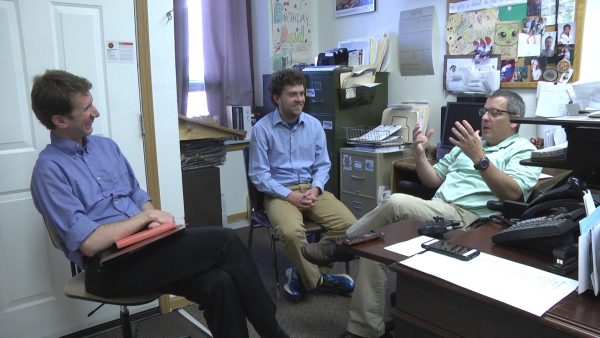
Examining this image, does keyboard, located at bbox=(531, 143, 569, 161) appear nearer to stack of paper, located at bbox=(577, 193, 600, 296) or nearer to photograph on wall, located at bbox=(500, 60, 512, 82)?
stack of paper, located at bbox=(577, 193, 600, 296)

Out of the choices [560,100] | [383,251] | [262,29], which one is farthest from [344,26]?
[383,251]

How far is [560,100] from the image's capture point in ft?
8.76

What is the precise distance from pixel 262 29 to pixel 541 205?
3137 mm

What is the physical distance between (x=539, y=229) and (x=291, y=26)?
3.30 meters

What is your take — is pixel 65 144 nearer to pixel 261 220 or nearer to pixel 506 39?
pixel 261 220

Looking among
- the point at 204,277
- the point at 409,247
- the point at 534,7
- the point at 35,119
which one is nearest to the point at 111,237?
the point at 204,277

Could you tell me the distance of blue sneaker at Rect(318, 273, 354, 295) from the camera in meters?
2.57

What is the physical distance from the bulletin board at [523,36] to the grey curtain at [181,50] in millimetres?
2006

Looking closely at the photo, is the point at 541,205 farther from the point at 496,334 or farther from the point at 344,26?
the point at 344,26

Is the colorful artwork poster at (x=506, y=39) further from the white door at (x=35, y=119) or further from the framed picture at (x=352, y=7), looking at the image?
the white door at (x=35, y=119)

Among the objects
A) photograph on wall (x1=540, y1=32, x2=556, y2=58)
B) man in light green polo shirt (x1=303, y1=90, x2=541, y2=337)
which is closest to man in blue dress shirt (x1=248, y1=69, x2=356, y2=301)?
man in light green polo shirt (x1=303, y1=90, x2=541, y2=337)

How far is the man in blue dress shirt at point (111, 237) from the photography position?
1.63m

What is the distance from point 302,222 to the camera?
2.49 m

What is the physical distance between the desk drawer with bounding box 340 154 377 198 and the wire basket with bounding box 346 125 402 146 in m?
0.13
